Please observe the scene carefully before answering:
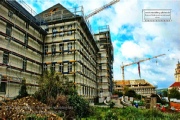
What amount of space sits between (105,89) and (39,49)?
75.4ft

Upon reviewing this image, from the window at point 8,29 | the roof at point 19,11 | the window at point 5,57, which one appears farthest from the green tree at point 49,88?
the roof at point 19,11

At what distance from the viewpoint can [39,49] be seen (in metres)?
30.7

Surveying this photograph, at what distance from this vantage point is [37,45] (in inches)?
1184

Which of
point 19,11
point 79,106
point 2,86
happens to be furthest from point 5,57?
point 79,106

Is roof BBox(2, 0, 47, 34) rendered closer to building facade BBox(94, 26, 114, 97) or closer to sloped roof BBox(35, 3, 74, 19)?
sloped roof BBox(35, 3, 74, 19)

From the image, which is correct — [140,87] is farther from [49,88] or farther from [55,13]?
[49,88]

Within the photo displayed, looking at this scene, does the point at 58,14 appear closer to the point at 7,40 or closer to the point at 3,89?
the point at 7,40

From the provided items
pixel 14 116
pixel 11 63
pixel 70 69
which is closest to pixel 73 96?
pixel 14 116

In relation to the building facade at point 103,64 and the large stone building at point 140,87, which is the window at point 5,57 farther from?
the large stone building at point 140,87

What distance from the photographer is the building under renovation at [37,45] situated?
22.3 m

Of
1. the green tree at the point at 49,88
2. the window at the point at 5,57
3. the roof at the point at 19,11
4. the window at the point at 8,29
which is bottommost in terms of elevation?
the green tree at the point at 49,88

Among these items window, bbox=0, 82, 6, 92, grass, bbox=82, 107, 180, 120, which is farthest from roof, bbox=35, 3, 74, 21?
grass, bbox=82, 107, 180, 120

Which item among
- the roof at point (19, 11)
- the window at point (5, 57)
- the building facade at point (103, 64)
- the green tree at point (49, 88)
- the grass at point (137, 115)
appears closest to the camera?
the grass at point (137, 115)

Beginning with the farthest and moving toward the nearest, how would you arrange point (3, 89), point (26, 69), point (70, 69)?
point (70, 69)
point (26, 69)
point (3, 89)
